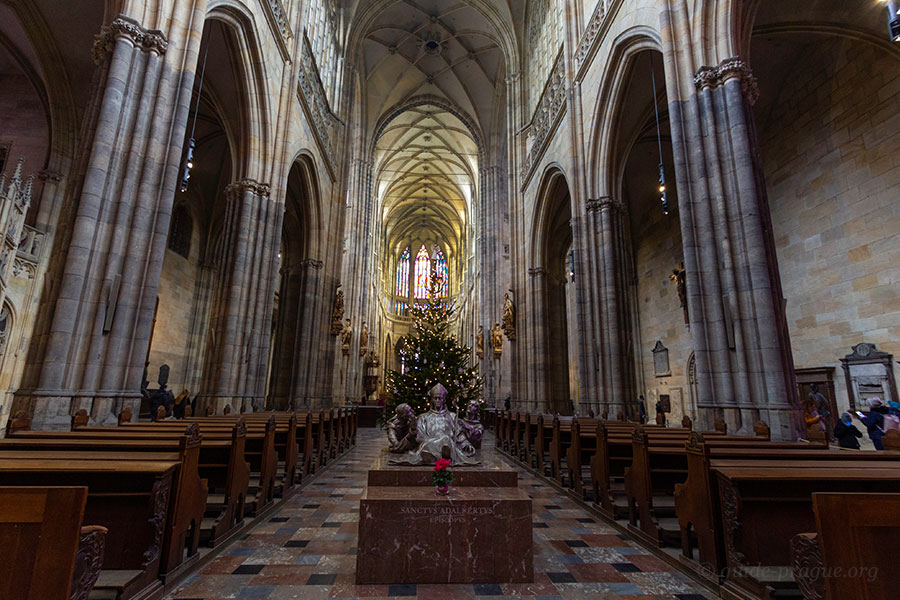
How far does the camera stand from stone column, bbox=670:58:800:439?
650 cm

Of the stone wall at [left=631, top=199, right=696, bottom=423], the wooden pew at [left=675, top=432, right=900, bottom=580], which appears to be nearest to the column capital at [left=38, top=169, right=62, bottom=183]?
the wooden pew at [left=675, top=432, right=900, bottom=580]

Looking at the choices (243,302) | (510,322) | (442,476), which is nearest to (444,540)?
(442,476)

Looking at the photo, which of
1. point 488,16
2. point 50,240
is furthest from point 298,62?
point 488,16

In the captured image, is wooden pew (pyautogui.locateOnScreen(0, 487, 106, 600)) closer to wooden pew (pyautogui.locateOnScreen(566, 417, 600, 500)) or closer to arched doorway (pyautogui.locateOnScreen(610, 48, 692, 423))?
wooden pew (pyautogui.locateOnScreen(566, 417, 600, 500))

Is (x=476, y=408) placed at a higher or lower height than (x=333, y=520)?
higher

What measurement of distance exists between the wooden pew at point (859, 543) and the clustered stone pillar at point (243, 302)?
10.8m

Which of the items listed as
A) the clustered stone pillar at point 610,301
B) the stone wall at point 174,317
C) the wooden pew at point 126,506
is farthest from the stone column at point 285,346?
the wooden pew at point 126,506

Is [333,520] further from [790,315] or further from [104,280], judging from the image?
[790,315]

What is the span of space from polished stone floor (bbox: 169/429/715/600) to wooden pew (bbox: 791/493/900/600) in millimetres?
1506

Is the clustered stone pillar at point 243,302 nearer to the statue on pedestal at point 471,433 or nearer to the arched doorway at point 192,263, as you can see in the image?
the arched doorway at point 192,263

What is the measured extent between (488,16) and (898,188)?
18.7 m

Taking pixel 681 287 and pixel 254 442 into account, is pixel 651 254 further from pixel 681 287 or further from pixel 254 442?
pixel 254 442

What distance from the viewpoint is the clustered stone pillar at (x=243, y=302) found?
34.3 ft

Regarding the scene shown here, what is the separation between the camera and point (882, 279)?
918 cm
